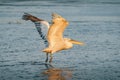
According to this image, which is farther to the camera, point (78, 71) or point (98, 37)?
point (98, 37)

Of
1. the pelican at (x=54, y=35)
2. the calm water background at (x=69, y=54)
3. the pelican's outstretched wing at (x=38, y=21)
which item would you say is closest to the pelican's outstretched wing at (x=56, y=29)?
the pelican at (x=54, y=35)

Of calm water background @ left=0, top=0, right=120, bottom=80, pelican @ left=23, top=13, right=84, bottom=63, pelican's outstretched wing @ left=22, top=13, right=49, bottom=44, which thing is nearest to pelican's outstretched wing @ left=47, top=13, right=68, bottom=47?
pelican @ left=23, top=13, right=84, bottom=63

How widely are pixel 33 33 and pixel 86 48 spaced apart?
5024 mm

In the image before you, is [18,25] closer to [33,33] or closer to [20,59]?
[33,33]

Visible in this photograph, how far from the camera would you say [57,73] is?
517 inches

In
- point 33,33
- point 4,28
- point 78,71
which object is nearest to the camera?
point 78,71

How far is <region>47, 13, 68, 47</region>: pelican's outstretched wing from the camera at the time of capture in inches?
507

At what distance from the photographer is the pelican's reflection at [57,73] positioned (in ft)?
40.8

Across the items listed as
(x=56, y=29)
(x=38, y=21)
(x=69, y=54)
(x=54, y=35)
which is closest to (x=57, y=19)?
(x=56, y=29)

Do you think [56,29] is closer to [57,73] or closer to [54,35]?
[54,35]

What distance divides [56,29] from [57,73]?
4.06 ft

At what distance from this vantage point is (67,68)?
45.4 ft

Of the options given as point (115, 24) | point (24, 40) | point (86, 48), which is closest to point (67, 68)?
point (86, 48)

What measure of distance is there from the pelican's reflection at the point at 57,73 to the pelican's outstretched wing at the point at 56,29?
753 millimetres
